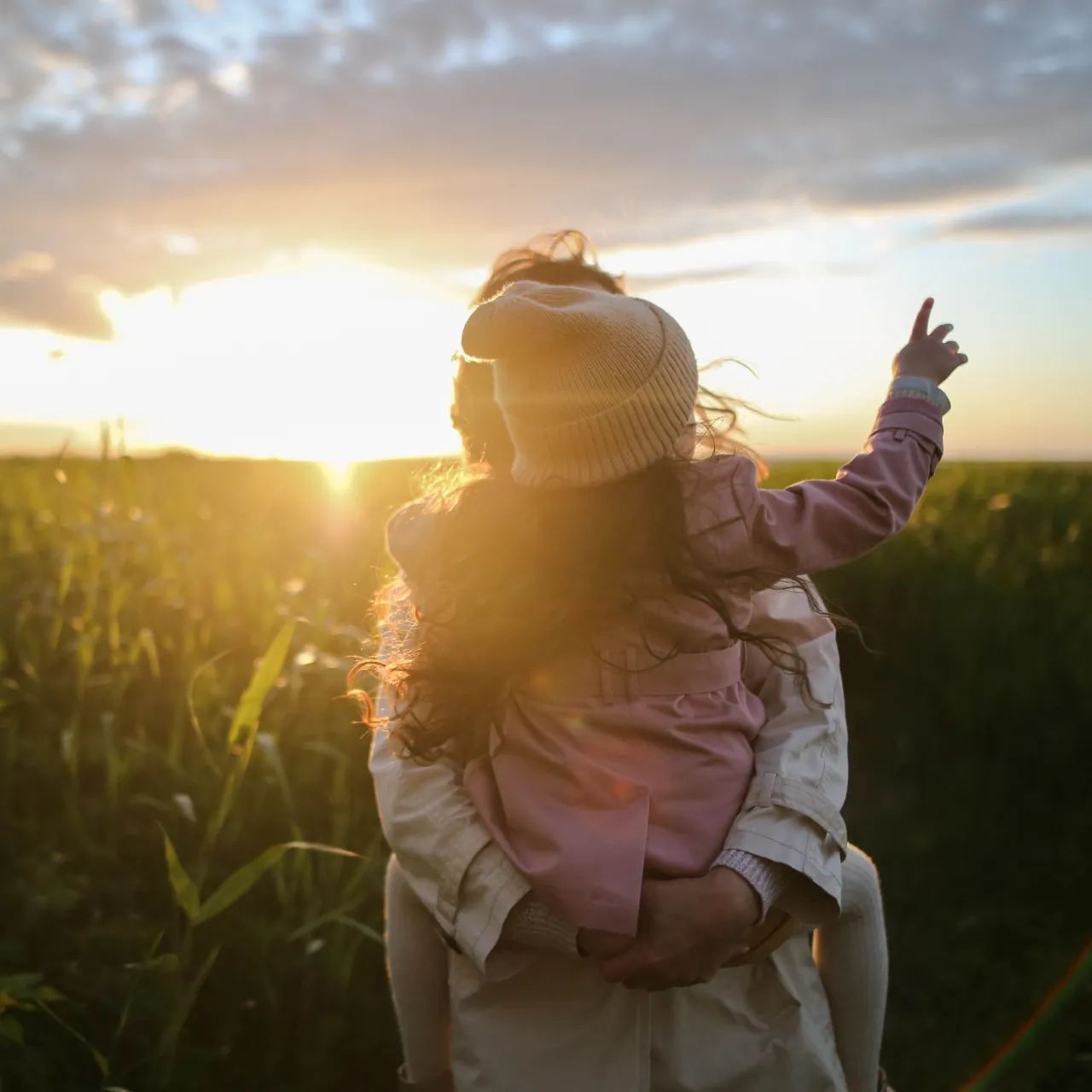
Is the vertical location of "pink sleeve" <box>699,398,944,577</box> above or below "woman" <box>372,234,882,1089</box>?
above

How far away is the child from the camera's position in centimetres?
148

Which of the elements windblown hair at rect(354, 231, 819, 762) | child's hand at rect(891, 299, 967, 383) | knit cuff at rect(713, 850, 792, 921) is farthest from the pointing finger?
knit cuff at rect(713, 850, 792, 921)

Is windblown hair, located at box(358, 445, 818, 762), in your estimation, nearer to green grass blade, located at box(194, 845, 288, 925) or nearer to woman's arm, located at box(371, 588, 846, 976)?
woman's arm, located at box(371, 588, 846, 976)

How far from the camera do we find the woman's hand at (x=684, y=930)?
4.62ft

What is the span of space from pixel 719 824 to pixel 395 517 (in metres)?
0.76

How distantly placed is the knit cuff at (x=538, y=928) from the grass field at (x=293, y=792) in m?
0.58

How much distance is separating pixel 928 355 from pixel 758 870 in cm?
87

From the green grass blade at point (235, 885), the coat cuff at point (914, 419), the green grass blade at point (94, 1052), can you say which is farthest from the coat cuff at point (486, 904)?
the coat cuff at point (914, 419)

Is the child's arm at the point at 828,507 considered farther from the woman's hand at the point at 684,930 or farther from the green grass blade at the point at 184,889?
the green grass blade at the point at 184,889

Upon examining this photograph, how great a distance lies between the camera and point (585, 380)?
58.3 inches

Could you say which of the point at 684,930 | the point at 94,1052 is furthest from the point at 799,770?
the point at 94,1052

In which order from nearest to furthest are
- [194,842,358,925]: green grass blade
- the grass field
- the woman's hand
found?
1. the woman's hand
2. [194,842,358,925]: green grass blade
3. the grass field

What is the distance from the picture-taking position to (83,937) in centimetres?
219

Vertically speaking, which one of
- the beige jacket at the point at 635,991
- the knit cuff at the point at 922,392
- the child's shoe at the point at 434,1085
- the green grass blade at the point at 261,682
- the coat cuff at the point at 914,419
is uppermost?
the knit cuff at the point at 922,392
